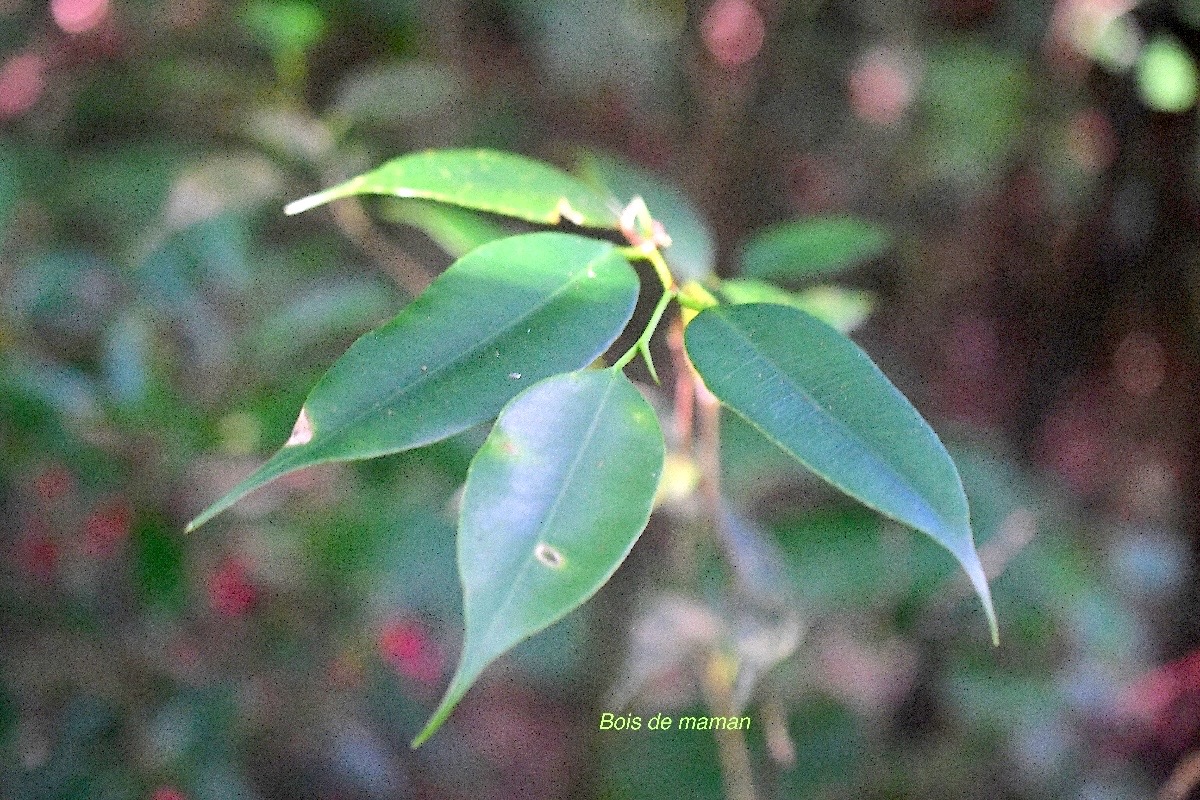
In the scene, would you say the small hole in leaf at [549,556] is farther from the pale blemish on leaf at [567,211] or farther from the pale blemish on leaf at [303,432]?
the pale blemish on leaf at [567,211]

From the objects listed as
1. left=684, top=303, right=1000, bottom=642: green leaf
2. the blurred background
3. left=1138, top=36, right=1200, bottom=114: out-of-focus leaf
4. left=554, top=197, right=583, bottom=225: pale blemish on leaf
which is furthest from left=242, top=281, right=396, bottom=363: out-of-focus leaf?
left=1138, top=36, right=1200, bottom=114: out-of-focus leaf

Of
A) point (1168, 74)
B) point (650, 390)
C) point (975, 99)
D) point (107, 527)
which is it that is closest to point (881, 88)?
point (975, 99)

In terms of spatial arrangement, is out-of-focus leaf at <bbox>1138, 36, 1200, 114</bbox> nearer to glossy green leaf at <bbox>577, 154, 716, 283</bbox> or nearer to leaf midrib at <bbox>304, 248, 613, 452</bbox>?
glossy green leaf at <bbox>577, 154, 716, 283</bbox>

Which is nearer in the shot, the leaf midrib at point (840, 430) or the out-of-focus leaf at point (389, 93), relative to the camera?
the leaf midrib at point (840, 430)

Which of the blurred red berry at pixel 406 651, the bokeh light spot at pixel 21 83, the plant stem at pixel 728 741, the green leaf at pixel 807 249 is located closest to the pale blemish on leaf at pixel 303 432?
the green leaf at pixel 807 249

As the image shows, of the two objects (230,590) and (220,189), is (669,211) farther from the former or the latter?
(230,590)

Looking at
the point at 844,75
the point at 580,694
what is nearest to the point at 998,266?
the point at 844,75
